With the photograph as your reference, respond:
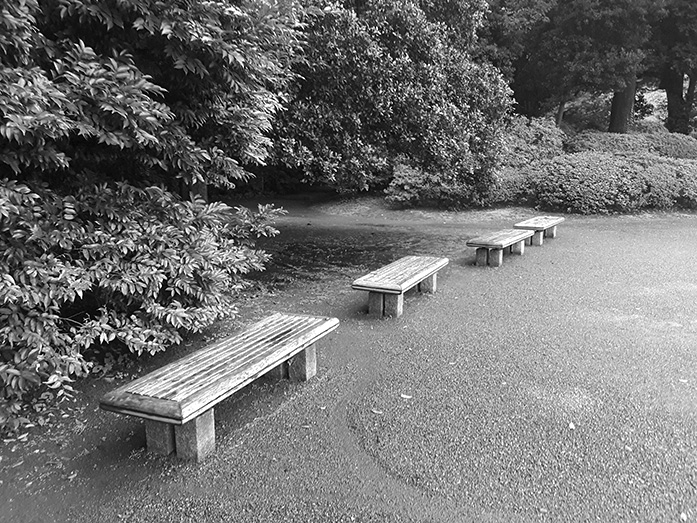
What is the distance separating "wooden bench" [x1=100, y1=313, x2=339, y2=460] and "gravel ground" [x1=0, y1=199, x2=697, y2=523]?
0.42 feet

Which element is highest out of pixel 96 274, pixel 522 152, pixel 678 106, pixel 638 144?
A: pixel 678 106

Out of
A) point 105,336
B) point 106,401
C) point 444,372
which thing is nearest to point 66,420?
point 105,336

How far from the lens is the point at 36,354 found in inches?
110

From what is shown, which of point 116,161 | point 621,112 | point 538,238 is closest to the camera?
point 116,161

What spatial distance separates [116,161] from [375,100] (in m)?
3.95

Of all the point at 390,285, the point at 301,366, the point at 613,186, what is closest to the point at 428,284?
the point at 390,285

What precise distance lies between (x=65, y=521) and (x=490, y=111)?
8.26 meters

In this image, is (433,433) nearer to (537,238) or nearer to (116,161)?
(116,161)

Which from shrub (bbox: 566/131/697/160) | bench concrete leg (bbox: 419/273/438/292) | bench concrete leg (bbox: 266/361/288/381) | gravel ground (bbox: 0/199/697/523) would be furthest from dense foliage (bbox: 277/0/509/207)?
shrub (bbox: 566/131/697/160)

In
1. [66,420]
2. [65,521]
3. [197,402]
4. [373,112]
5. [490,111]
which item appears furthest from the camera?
[490,111]

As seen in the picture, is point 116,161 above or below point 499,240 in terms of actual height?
above

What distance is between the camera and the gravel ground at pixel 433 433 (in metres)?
2.33

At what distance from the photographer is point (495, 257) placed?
753 centimetres

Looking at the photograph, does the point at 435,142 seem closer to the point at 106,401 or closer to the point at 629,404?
the point at 629,404
